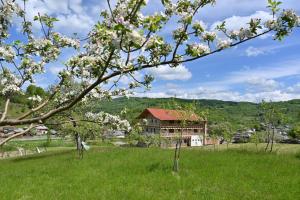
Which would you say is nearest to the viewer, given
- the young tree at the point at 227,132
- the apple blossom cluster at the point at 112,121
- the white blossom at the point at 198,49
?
the white blossom at the point at 198,49

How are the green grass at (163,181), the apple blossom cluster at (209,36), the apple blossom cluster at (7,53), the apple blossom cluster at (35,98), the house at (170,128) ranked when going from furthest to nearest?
the house at (170,128), the green grass at (163,181), the apple blossom cluster at (35,98), the apple blossom cluster at (7,53), the apple blossom cluster at (209,36)

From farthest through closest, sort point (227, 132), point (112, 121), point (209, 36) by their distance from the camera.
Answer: point (227, 132), point (112, 121), point (209, 36)

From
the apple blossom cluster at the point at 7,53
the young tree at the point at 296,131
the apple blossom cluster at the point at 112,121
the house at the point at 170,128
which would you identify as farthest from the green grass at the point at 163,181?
the house at the point at 170,128

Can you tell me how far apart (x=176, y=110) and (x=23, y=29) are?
21.0 m

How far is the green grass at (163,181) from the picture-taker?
1503 cm

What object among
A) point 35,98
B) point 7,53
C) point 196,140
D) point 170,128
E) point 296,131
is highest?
point 7,53

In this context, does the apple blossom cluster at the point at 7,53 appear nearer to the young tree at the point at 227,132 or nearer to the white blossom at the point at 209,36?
the white blossom at the point at 209,36

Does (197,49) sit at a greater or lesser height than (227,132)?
greater

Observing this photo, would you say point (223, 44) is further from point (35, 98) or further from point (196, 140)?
point (196, 140)

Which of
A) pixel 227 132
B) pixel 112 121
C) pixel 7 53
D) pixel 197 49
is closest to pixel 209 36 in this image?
pixel 197 49

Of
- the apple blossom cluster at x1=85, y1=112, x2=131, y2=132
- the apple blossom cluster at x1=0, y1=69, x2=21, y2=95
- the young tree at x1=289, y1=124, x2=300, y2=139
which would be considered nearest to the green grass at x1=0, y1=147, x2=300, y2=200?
the apple blossom cluster at x1=85, y1=112, x2=131, y2=132

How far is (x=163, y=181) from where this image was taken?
57.5ft

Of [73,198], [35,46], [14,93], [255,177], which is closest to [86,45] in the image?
[35,46]

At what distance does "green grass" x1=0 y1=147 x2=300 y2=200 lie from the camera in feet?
49.3
